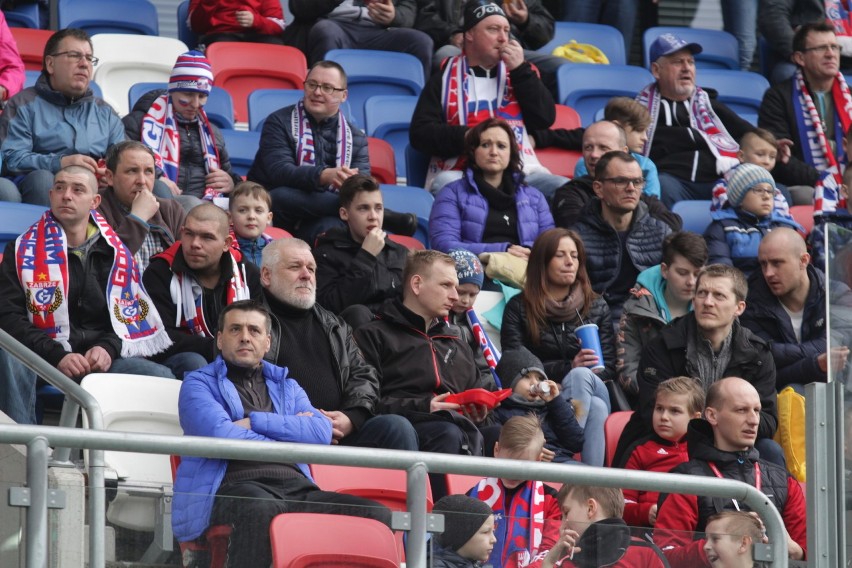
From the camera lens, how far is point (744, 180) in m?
9.12

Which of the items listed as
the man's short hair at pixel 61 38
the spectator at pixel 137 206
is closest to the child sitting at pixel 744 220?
the spectator at pixel 137 206

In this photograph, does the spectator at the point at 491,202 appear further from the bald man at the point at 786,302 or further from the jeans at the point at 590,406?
the jeans at the point at 590,406

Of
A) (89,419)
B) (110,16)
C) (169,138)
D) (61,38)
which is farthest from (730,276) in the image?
(110,16)

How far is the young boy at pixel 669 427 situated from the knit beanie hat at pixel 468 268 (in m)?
1.23

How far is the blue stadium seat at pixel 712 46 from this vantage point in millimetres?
12266

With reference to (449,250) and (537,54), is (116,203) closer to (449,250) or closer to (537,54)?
(449,250)

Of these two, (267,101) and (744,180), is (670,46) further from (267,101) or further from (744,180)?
(267,101)

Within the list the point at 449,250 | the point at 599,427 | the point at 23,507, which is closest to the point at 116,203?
the point at 449,250

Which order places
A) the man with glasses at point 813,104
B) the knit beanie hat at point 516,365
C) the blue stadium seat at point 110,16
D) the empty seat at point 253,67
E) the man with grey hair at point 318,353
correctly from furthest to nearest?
the blue stadium seat at point 110,16 < the man with glasses at point 813,104 < the empty seat at point 253,67 < the knit beanie hat at point 516,365 < the man with grey hair at point 318,353

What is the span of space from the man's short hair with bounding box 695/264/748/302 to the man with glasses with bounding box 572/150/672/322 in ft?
2.81

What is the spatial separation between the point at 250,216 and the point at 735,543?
3.48 metres

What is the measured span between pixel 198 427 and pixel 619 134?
156 inches

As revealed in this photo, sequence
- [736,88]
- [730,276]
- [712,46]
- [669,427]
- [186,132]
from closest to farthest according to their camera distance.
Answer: [669,427]
[730,276]
[186,132]
[736,88]
[712,46]

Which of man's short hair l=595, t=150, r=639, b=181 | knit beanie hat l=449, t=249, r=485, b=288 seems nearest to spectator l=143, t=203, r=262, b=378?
knit beanie hat l=449, t=249, r=485, b=288
